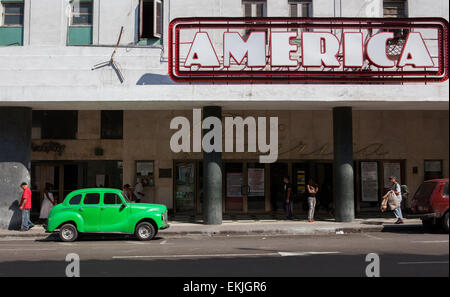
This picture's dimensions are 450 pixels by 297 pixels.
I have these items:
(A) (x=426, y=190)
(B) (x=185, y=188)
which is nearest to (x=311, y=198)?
(A) (x=426, y=190)

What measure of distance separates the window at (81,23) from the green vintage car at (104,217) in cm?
675

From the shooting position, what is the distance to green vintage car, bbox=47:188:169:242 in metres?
12.8

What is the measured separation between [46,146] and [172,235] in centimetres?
948

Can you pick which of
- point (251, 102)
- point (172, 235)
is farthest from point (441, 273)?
point (251, 102)

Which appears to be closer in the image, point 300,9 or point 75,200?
point 75,200

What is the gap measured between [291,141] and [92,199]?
35.0 feet

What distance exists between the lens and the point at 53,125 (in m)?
20.0

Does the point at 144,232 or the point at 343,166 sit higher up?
the point at 343,166

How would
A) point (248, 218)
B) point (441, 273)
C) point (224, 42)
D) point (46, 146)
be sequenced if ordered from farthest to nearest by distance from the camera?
1. point (46, 146)
2. point (248, 218)
3. point (224, 42)
4. point (441, 273)

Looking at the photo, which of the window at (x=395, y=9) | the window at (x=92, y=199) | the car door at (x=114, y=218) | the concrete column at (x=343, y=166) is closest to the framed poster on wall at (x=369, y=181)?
the concrete column at (x=343, y=166)

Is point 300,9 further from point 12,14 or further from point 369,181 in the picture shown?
point 12,14

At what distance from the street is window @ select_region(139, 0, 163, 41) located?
25.1ft

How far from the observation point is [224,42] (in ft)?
49.7
